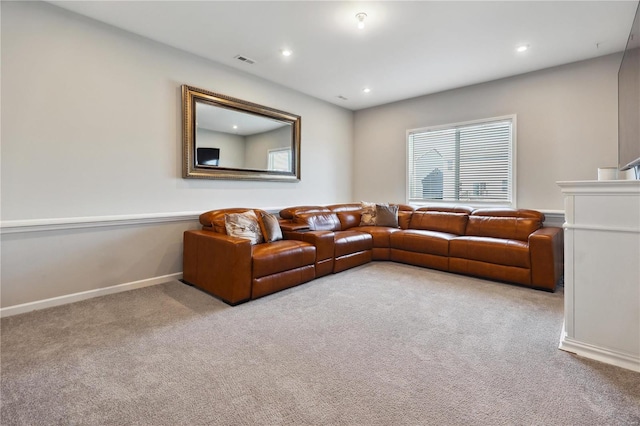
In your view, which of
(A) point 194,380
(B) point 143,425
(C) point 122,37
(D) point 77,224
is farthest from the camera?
(C) point 122,37

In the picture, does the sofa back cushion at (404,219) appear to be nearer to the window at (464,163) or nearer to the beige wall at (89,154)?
the window at (464,163)

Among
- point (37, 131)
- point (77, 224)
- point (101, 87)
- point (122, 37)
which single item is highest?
point (122, 37)

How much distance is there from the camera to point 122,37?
3152mm

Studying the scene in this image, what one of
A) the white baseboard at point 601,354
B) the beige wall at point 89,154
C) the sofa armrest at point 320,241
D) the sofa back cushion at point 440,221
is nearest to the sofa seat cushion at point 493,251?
the sofa back cushion at point 440,221

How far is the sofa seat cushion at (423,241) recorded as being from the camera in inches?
159

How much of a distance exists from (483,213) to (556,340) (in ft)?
8.14

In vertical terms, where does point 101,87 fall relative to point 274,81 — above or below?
below

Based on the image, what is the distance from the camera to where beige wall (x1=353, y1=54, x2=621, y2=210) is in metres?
3.73

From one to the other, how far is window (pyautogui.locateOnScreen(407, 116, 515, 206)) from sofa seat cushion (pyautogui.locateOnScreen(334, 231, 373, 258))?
160 centimetres

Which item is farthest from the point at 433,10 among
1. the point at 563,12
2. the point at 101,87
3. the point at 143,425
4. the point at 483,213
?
the point at 143,425

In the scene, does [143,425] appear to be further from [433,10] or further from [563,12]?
[563,12]

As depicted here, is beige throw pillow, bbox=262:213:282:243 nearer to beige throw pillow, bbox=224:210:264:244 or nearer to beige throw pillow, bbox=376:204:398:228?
beige throw pillow, bbox=224:210:264:244

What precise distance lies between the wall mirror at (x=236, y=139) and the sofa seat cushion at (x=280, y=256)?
1314 mm

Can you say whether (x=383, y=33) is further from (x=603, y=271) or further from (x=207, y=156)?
(x=603, y=271)
